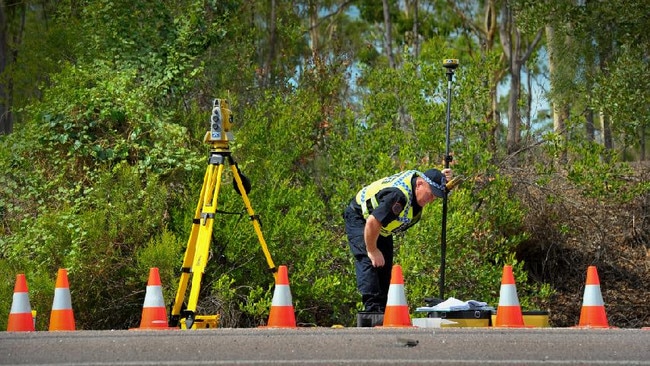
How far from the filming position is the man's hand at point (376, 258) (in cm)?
916

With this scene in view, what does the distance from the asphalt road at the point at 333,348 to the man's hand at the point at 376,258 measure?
207 centimetres

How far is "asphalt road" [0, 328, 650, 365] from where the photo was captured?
6.31m

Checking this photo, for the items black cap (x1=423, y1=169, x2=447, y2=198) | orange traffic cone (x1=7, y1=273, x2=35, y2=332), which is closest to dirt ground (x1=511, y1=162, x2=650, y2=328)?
black cap (x1=423, y1=169, x2=447, y2=198)

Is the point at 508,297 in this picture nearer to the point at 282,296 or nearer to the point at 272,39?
the point at 282,296

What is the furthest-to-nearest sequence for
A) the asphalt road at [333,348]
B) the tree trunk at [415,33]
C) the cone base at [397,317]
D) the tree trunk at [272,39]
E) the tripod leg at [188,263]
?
the tree trunk at [415,33], the tree trunk at [272,39], the tripod leg at [188,263], the cone base at [397,317], the asphalt road at [333,348]

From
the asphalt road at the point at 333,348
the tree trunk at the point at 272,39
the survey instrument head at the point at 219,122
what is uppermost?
the tree trunk at the point at 272,39

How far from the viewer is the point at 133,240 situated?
12750 millimetres

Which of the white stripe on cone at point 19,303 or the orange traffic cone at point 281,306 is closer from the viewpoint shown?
the orange traffic cone at point 281,306

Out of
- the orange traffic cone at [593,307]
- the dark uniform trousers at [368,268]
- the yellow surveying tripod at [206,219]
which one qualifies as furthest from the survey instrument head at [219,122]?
the orange traffic cone at [593,307]

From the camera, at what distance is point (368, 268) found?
9.41m

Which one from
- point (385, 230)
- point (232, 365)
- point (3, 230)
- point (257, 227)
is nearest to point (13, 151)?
point (3, 230)

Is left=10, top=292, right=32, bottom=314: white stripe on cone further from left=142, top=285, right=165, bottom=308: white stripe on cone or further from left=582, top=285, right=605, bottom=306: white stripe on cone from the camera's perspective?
left=582, top=285, right=605, bottom=306: white stripe on cone

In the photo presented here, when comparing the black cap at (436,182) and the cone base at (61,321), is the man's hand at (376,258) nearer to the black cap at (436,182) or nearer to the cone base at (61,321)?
the black cap at (436,182)

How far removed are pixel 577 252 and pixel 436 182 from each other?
8788 millimetres
